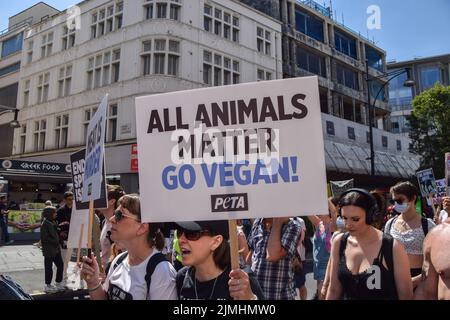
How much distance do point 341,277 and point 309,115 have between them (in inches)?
43.5

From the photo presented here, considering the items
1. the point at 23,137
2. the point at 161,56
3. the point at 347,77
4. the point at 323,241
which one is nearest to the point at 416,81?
the point at 347,77

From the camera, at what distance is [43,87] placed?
28125 mm

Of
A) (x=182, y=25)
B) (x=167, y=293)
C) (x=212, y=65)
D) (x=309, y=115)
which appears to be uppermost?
(x=182, y=25)

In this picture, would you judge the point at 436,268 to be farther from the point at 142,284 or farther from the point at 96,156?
the point at 96,156

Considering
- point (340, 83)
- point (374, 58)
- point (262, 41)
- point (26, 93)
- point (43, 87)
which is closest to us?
point (262, 41)

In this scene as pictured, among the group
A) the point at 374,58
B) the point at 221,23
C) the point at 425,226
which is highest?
the point at 374,58

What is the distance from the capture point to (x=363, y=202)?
2.68m

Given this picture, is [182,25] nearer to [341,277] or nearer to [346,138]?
[346,138]

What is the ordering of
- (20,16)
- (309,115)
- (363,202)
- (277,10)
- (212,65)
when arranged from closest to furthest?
1. (309,115)
2. (363,202)
3. (212,65)
4. (277,10)
5. (20,16)

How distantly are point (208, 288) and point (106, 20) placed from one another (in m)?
24.9

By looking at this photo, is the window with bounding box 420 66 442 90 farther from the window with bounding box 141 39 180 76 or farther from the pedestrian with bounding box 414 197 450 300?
the pedestrian with bounding box 414 197 450 300

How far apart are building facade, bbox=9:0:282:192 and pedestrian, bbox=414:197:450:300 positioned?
62.9ft

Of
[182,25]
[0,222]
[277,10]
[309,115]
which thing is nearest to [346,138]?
[277,10]

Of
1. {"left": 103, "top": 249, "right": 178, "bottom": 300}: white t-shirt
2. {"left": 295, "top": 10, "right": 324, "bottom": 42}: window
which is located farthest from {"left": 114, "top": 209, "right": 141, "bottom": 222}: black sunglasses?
{"left": 295, "top": 10, "right": 324, "bottom": 42}: window
